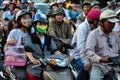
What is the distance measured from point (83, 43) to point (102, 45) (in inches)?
21.8

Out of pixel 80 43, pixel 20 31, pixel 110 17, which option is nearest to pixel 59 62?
pixel 80 43

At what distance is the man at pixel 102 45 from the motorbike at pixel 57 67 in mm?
640

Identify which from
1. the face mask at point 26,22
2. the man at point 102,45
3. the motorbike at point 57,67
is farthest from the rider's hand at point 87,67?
the face mask at point 26,22

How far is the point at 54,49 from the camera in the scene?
25.2 ft

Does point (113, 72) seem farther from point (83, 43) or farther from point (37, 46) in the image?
point (37, 46)

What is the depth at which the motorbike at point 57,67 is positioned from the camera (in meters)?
6.68

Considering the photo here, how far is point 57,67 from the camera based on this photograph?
685 cm

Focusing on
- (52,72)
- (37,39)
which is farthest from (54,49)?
(52,72)

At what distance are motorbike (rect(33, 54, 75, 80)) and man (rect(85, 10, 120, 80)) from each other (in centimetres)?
64

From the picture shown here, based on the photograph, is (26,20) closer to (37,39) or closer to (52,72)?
(37,39)

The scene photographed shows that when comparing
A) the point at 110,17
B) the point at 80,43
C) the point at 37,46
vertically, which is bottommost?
the point at 37,46

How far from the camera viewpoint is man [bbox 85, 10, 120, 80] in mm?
6074

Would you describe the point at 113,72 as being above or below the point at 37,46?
below

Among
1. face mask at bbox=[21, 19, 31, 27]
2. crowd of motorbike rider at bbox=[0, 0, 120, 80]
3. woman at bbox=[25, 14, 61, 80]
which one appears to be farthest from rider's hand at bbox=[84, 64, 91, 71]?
face mask at bbox=[21, 19, 31, 27]
